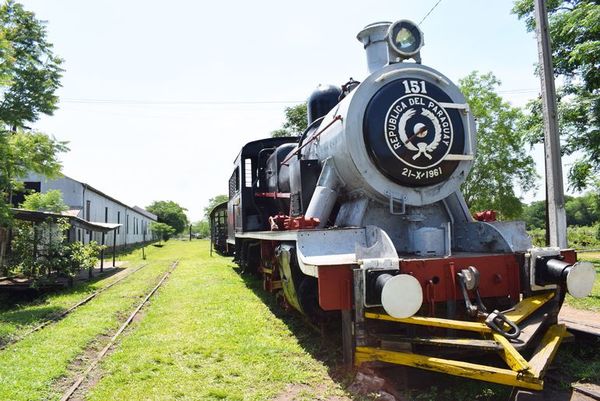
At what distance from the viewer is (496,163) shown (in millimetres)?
27453

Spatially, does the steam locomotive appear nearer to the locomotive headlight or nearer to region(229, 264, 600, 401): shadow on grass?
the locomotive headlight

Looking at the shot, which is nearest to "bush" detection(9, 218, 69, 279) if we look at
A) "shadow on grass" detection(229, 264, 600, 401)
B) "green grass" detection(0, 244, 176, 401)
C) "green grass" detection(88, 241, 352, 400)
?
"green grass" detection(0, 244, 176, 401)

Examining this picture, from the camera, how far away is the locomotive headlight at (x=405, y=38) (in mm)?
5570

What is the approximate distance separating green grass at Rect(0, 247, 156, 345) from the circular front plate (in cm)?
639

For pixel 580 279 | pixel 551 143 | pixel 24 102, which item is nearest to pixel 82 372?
pixel 580 279

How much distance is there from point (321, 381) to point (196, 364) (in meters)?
1.58

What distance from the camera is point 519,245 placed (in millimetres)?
4914

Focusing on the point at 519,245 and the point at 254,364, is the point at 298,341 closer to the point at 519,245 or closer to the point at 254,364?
the point at 254,364

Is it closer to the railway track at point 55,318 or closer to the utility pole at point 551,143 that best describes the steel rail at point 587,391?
the utility pole at point 551,143

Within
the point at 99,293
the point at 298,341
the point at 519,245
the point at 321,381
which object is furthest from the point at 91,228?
the point at 519,245

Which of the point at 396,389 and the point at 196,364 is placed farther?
the point at 196,364

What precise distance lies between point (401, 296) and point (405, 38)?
336 centimetres

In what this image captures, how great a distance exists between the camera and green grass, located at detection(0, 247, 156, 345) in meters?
8.01

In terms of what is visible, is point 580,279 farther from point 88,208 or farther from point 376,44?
point 88,208
